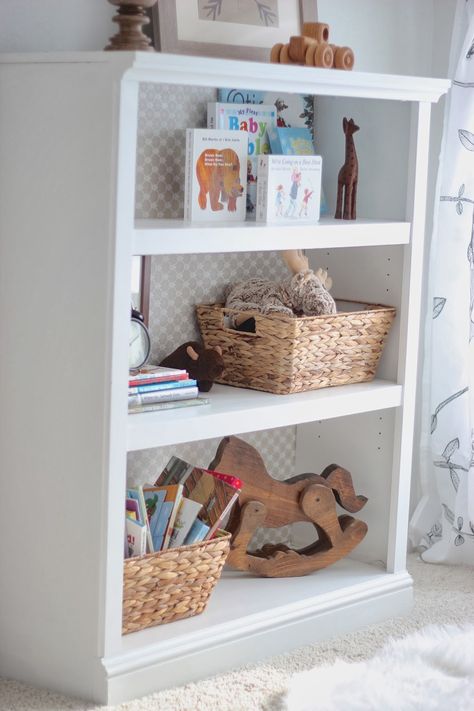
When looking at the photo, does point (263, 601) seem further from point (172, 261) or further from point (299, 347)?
point (172, 261)

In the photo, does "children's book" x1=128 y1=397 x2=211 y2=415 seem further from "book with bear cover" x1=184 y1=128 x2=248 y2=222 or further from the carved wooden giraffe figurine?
the carved wooden giraffe figurine

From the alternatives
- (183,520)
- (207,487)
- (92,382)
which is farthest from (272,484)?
(92,382)

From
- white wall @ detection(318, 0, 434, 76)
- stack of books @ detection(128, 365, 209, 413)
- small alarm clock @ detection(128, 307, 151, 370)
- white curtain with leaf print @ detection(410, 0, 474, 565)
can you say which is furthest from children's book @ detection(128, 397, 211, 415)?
white wall @ detection(318, 0, 434, 76)

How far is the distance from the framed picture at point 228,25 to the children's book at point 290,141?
0.54ft

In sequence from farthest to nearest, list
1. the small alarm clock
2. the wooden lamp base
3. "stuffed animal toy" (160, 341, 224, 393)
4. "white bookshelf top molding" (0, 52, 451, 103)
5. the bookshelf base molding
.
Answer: "stuffed animal toy" (160, 341, 224, 393), the small alarm clock, the bookshelf base molding, the wooden lamp base, "white bookshelf top molding" (0, 52, 451, 103)

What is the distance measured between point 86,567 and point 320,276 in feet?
2.85

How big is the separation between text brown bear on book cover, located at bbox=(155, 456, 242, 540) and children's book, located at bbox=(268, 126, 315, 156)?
742 millimetres

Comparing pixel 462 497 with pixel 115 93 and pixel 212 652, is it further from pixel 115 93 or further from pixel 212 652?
pixel 115 93

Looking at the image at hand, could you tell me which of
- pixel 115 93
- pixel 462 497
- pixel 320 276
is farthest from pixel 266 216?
pixel 462 497

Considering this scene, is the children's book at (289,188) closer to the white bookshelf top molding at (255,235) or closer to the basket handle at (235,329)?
the white bookshelf top molding at (255,235)

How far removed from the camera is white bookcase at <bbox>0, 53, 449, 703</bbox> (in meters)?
1.96

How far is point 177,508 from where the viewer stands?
2.25 meters

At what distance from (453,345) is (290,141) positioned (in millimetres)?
743

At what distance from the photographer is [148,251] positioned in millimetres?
2004
